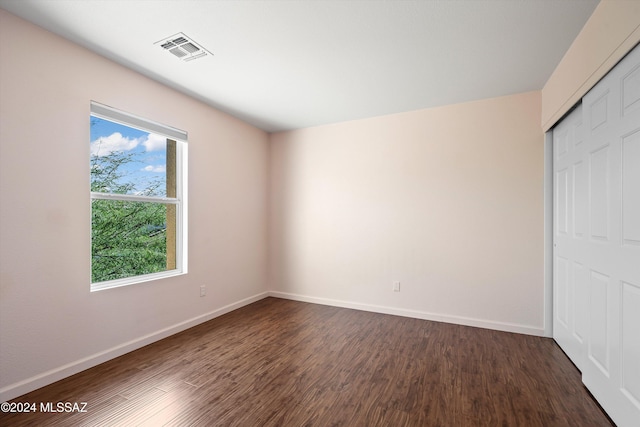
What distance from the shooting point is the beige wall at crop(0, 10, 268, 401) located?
199 cm

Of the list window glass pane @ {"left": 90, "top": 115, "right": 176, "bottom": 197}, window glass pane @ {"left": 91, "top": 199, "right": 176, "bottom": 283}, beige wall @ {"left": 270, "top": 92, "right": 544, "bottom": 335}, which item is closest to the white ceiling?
beige wall @ {"left": 270, "top": 92, "right": 544, "bottom": 335}

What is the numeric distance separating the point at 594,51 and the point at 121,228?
13.2 ft

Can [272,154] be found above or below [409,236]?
above

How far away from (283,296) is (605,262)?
12.4 feet

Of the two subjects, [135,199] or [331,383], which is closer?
[331,383]

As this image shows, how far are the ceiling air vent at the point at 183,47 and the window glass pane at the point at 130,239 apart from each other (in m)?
1.45

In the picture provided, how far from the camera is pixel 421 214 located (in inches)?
145

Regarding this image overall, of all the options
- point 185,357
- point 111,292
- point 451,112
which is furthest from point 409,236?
point 111,292

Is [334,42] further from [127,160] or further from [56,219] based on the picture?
[56,219]

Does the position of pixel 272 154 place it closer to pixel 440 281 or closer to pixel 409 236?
pixel 409 236

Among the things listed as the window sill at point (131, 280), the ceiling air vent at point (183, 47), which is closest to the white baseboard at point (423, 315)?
the window sill at point (131, 280)

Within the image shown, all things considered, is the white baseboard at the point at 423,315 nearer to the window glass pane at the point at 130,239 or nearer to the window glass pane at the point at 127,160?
the window glass pane at the point at 130,239

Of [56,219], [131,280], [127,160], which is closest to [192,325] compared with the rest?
[131,280]

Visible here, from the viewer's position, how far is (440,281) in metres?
3.57
